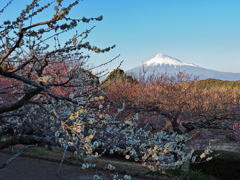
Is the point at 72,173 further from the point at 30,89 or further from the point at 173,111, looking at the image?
the point at 30,89

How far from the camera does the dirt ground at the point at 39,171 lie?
25.9 feet

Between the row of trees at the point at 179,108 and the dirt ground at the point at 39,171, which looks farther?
the row of trees at the point at 179,108

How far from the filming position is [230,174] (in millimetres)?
8164

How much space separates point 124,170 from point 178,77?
8.09 m

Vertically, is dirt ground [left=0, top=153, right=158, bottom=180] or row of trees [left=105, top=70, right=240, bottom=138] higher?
row of trees [left=105, top=70, right=240, bottom=138]

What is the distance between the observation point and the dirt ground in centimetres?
789

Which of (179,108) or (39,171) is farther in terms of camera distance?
(179,108)

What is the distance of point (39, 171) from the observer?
8.49m

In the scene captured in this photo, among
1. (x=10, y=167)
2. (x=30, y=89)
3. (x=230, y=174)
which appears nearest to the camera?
(x=30, y=89)

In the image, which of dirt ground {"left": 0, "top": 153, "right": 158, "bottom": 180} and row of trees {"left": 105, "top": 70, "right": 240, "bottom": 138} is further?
row of trees {"left": 105, "top": 70, "right": 240, "bottom": 138}

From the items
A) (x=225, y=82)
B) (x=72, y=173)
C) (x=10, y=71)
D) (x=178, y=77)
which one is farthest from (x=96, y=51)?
(x=225, y=82)

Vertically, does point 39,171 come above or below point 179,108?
below

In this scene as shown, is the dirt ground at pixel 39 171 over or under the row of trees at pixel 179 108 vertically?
under

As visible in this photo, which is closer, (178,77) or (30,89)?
(30,89)
